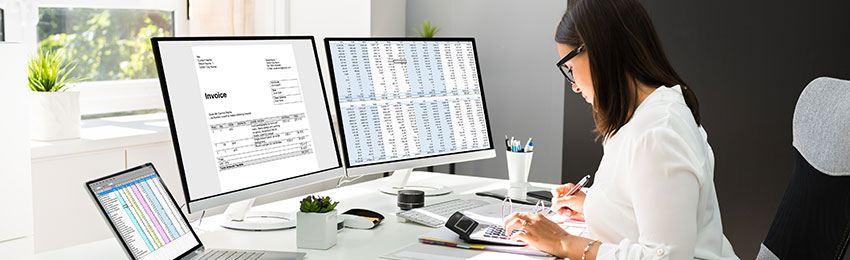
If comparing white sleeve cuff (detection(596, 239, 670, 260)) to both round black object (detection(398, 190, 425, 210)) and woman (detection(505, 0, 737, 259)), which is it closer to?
woman (detection(505, 0, 737, 259))

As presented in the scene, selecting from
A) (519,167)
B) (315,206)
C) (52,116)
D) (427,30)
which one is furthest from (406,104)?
(427,30)

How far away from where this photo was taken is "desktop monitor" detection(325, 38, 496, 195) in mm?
2127

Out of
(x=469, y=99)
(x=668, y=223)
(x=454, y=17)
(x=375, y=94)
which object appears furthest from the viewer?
(x=454, y=17)

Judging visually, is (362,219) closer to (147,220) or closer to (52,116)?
(147,220)

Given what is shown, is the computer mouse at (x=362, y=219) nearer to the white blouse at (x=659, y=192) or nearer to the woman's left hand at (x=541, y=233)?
the woman's left hand at (x=541, y=233)

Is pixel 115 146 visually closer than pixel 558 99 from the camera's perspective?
Yes

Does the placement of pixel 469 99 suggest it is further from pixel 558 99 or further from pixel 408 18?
pixel 408 18

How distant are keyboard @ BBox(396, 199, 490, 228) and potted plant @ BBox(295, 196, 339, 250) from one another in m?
0.32

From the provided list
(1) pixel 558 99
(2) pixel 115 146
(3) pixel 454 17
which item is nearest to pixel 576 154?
(1) pixel 558 99

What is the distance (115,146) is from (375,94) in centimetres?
95

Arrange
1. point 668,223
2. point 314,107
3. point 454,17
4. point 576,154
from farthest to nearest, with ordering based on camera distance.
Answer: point 454,17, point 576,154, point 314,107, point 668,223

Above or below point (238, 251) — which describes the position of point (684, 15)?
above

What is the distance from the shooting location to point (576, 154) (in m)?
3.09

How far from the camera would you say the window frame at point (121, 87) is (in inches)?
116
